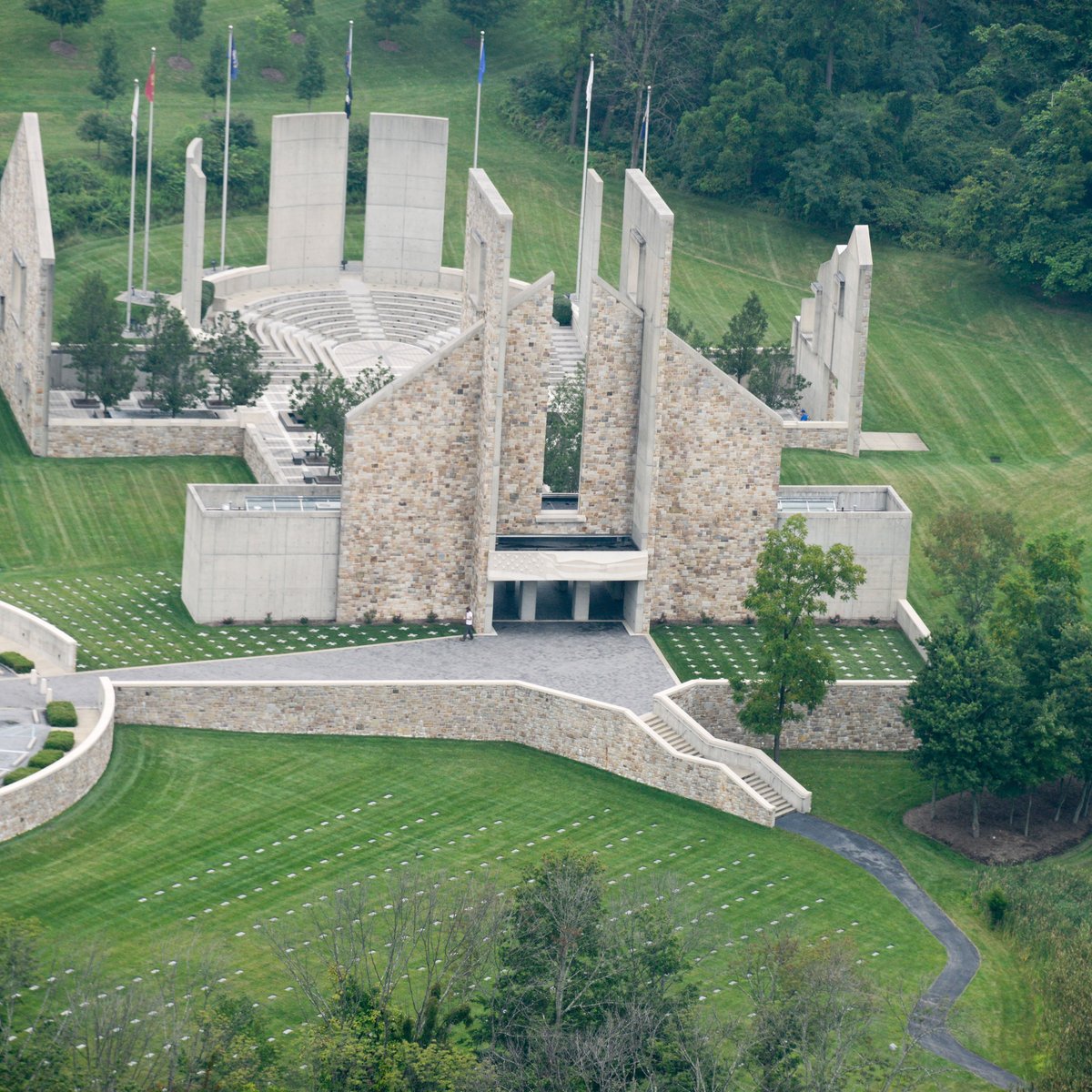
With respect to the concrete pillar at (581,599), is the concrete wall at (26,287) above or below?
above

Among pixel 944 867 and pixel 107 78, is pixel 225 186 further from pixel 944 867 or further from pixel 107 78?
pixel 944 867

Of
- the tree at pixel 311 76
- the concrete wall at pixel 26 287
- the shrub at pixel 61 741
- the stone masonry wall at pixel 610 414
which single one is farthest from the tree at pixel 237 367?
the tree at pixel 311 76

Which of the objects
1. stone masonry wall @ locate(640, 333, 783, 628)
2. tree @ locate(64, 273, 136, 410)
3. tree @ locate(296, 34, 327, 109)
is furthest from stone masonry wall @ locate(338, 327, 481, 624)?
tree @ locate(296, 34, 327, 109)

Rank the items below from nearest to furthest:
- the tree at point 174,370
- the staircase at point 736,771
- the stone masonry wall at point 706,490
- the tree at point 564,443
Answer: the staircase at point 736,771, the stone masonry wall at point 706,490, the tree at point 564,443, the tree at point 174,370

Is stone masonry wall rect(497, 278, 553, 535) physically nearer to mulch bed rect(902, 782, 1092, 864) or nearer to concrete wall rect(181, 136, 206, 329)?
mulch bed rect(902, 782, 1092, 864)

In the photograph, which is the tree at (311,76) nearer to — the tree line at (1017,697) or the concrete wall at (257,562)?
the concrete wall at (257,562)

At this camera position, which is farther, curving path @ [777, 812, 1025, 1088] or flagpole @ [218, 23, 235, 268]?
flagpole @ [218, 23, 235, 268]

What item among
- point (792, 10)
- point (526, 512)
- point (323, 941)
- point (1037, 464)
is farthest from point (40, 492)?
point (792, 10)
